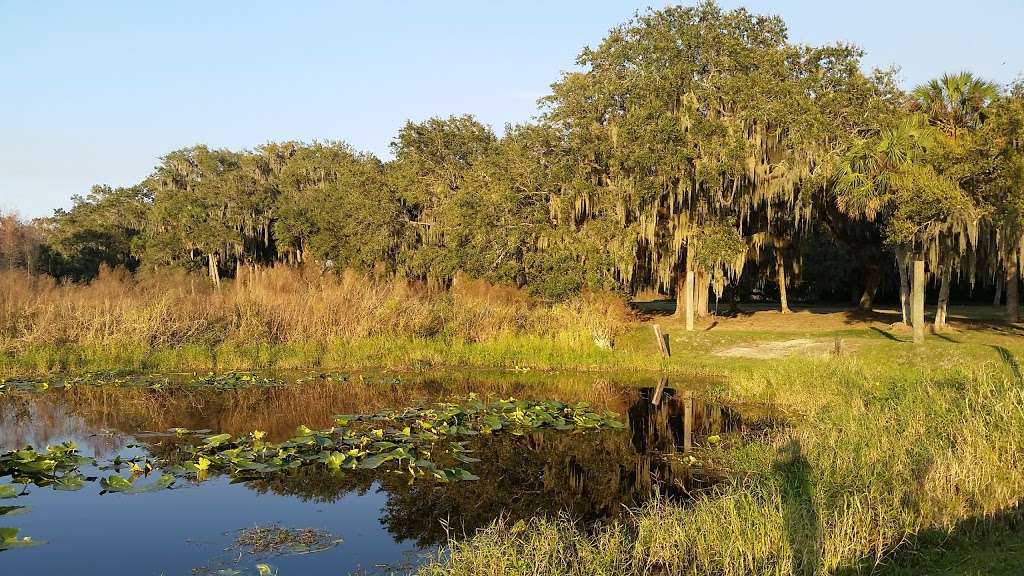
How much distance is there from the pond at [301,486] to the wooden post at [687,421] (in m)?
0.03

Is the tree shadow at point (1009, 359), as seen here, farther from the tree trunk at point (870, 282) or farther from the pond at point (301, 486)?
the tree trunk at point (870, 282)

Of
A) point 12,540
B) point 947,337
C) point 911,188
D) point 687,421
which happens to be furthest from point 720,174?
point 12,540

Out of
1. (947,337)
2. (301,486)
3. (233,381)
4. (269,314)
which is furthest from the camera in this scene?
(947,337)

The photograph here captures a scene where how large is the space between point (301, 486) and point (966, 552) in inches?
290

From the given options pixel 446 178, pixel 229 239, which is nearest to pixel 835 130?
pixel 446 178

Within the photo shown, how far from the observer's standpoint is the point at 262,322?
21.5m

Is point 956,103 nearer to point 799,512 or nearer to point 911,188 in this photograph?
point 911,188

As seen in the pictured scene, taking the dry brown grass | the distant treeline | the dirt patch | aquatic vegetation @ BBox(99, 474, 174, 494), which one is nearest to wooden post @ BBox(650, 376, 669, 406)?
the dirt patch

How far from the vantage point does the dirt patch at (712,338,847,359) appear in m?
21.0

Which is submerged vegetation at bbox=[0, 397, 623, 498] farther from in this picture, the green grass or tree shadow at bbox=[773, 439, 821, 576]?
tree shadow at bbox=[773, 439, 821, 576]

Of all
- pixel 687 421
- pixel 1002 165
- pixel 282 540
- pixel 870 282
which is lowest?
pixel 282 540

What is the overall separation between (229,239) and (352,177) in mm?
11692

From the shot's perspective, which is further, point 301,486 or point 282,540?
point 301,486

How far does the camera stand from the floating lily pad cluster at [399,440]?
1017 cm
